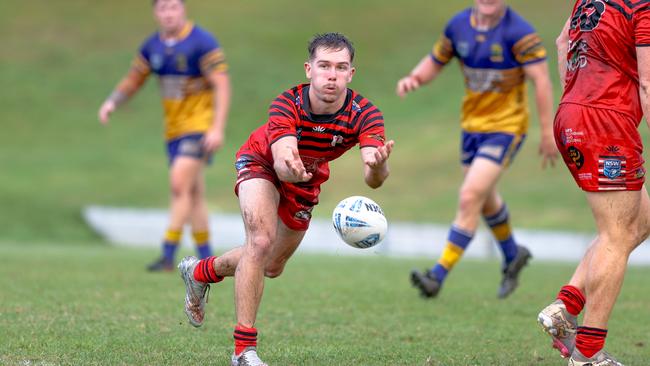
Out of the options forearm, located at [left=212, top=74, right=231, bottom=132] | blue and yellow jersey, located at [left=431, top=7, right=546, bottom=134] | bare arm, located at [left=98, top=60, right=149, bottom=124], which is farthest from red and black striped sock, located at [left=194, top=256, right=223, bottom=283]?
bare arm, located at [left=98, top=60, right=149, bottom=124]

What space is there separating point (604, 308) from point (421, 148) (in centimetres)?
2133

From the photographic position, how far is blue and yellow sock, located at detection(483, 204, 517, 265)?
9.94 m

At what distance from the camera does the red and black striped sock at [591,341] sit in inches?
228

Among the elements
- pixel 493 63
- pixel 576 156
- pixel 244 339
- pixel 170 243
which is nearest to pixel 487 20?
pixel 493 63

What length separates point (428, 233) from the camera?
58.6ft

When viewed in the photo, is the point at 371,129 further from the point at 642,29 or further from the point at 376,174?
the point at 642,29

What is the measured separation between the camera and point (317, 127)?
6180 mm

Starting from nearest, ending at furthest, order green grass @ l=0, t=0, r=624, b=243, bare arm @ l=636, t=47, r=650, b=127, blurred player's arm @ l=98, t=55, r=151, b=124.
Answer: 1. bare arm @ l=636, t=47, r=650, b=127
2. blurred player's arm @ l=98, t=55, r=151, b=124
3. green grass @ l=0, t=0, r=624, b=243

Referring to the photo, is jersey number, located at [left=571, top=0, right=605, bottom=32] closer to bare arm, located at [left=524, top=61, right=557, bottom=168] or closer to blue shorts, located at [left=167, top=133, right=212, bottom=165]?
bare arm, located at [left=524, top=61, right=557, bottom=168]

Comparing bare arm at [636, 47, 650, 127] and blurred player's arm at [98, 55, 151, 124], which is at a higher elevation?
blurred player's arm at [98, 55, 151, 124]

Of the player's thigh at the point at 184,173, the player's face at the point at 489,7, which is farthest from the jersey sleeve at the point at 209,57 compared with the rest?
the player's face at the point at 489,7

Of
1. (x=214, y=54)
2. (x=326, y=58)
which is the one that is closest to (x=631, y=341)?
(x=326, y=58)

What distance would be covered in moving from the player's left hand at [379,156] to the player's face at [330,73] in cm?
46

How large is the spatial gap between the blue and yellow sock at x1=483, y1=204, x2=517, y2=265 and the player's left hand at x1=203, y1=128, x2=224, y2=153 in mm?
3119
